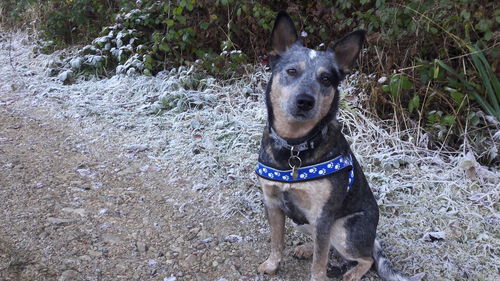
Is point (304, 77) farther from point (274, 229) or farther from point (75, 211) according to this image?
point (75, 211)

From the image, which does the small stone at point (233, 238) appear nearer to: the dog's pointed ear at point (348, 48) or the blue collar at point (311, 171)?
the blue collar at point (311, 171)

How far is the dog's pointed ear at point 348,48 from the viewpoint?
269cm

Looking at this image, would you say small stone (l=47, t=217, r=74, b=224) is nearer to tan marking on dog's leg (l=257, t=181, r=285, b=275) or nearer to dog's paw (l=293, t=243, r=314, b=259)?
tan marking on dog's leg (l=257, t=181, r=285, b=275)

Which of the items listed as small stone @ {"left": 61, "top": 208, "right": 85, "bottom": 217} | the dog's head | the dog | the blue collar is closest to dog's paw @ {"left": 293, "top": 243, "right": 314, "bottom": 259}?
the dog

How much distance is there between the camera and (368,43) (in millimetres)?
5074

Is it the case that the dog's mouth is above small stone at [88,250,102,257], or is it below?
above

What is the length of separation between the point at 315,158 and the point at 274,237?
716mm

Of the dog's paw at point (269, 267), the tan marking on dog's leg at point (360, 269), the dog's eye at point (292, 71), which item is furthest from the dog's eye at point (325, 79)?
the dog's paw at point (269, 267)

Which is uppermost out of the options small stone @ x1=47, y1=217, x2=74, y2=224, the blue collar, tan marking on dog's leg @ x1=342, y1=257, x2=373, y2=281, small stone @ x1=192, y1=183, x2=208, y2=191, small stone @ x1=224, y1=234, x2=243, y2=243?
the blue collar

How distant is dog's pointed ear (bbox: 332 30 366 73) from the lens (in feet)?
8.82

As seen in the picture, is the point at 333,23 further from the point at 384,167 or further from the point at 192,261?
the point at 192,261

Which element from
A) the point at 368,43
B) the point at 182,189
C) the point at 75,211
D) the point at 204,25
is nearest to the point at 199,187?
the point at 182,189

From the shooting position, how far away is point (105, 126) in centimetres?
532

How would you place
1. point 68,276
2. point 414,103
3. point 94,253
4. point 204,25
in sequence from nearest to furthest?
1. point 68,276
2. point 94,253
3. point 414,103
4. point 204,25
